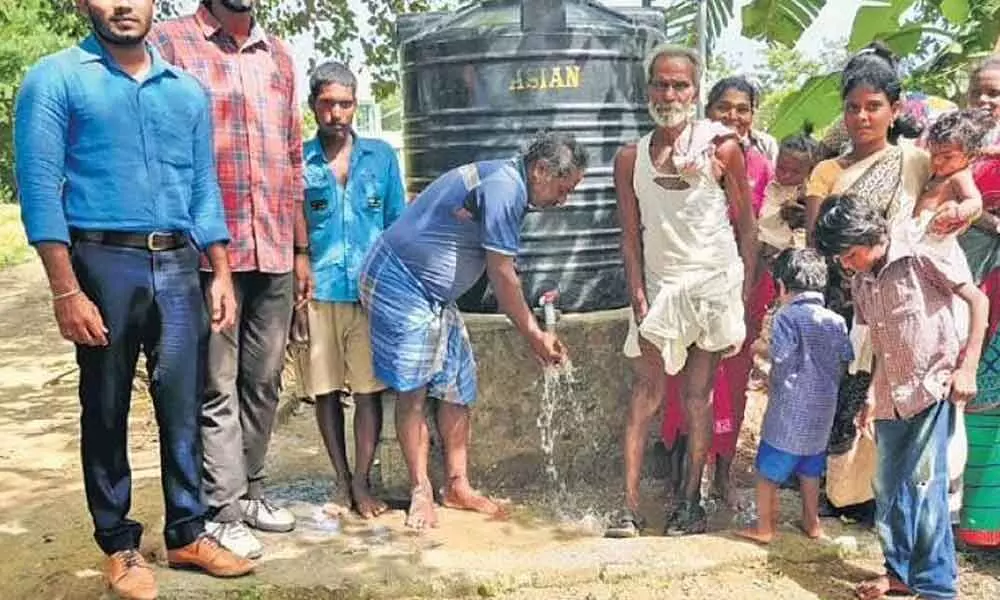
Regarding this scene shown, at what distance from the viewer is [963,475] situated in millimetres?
3295

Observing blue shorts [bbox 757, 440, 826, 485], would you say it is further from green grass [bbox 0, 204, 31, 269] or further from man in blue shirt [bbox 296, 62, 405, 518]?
green grass [bbox 0, 204, 31, 269]

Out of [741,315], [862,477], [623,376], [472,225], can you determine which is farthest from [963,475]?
[472,225]

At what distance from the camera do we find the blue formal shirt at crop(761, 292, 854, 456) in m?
3.26

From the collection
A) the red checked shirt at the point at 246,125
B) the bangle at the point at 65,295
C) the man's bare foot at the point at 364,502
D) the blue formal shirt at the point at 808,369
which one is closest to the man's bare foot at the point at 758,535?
the blue formal shirt at the point at 808,369

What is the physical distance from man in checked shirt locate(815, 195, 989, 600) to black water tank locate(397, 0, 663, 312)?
50.0 inches

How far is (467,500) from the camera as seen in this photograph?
3787mm

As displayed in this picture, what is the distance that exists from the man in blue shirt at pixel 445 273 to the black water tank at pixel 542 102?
20.2 inches

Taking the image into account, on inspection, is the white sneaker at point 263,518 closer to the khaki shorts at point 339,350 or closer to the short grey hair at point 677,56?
the khaki shorts at point 339,350

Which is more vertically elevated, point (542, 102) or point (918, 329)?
point (542, 102)

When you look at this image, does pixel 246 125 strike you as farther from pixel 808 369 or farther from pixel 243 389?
pixel 808 369

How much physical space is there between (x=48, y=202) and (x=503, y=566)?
174cm

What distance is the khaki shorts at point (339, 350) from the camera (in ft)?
12.1

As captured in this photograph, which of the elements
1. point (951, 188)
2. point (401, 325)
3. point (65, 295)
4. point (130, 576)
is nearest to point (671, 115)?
point (951, 188)

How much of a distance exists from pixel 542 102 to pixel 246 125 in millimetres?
1311
